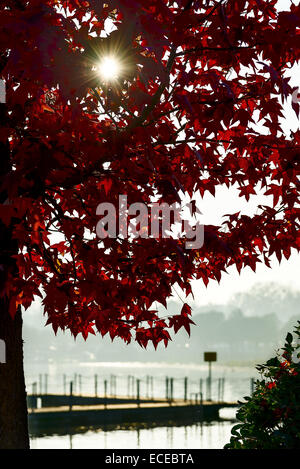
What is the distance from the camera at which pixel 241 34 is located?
6.61 m

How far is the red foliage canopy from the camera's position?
5422 mm

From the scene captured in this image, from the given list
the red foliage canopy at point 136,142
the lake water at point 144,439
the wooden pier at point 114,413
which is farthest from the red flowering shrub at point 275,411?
the wooden pier at point 114,413

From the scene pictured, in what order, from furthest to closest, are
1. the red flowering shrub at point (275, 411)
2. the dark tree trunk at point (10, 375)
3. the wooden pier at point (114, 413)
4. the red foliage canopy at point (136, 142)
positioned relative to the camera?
the wooden pier at point (114, 413)
the red flowering shrub at point (275, 411)
the dark tree trunk at point (10, 375)
the red foliage canopy at point (136, 142)

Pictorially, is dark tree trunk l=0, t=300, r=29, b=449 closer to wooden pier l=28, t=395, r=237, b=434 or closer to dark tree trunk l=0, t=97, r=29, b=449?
dark tree trunk l=0, t=97, r=29, b=449

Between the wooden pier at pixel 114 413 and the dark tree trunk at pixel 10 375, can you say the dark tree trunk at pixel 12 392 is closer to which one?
the dark tree trunk at pixel 10 375

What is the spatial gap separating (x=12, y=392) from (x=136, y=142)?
358cm

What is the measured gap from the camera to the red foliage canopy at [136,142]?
17.8 ft

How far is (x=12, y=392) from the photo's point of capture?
7734mm

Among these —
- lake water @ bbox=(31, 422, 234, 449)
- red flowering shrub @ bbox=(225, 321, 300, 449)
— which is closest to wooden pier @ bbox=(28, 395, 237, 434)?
lake water @ bbox=(31, 422, 234, 449)

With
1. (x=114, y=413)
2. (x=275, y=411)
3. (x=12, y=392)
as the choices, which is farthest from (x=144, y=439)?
(x=12, y=392)

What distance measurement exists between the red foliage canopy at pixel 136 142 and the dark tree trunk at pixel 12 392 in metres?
0.73

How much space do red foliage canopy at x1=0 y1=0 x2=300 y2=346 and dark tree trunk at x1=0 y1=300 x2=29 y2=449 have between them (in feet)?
2.41
